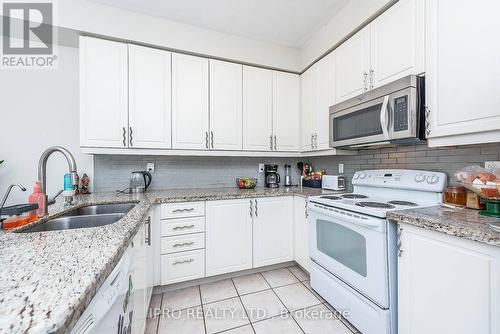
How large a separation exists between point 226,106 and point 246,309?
1.98m

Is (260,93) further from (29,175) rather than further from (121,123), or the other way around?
(29,175)

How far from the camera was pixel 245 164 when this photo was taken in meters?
2.82

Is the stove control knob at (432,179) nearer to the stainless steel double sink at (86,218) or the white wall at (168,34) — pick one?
the white wall at (168,34)

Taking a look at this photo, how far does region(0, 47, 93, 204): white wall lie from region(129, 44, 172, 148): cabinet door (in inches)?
26.7

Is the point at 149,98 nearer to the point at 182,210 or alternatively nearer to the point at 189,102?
the point at 189,102

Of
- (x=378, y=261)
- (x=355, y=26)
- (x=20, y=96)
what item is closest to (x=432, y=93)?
(x=355, y=26)

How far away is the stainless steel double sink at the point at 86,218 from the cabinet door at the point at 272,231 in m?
1.22

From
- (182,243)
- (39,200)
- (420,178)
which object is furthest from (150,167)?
(420,178)

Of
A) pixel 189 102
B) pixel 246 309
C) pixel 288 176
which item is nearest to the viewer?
pixel 246 309

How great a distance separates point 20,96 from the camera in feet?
6.75

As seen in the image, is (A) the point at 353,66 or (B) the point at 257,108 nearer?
(A) the point at 353,66

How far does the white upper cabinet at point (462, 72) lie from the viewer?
1059mm

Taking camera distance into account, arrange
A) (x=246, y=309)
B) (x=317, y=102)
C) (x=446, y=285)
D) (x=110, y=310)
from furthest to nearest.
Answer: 1. (x=317, y=102)
2. (x=246, y=309)
3. (x=446, y=285)
4. (x=110, y=310)

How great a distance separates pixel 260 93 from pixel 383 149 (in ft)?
4.75
